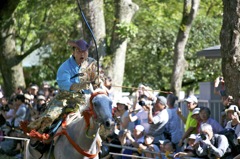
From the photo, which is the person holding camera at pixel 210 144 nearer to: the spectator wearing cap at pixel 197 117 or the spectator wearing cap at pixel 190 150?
the spectator wearing cap at pixel 190 150

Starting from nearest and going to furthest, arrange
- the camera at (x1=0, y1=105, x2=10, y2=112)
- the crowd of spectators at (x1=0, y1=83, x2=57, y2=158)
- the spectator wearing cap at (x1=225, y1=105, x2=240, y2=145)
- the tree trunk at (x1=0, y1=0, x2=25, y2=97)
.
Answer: the spectator wearing cap at (x1=225, y1=105, x2=240, y2=145)
the crowd of spectators at (x1=0, y1=83, x2=57, y2=158)
the camera at (x1=0, y1=105, x2=10, y2=112)
the tree trunk at (x1=0, y1=0, x2=25, y2=97)

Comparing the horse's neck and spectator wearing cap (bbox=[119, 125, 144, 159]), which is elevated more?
the horse's neck

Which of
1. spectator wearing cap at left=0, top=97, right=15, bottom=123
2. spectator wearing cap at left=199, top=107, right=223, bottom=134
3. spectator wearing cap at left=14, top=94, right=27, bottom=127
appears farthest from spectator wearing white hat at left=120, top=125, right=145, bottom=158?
spectator wearing cap at left=0, top=97, right=15, bottom=123

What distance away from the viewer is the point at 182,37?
27.4m

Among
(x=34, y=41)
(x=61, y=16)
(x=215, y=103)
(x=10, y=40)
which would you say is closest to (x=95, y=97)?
(x=215, y=103)

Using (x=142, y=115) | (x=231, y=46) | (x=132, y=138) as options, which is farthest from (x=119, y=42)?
(x=231, y=46)

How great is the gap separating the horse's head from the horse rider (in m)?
0.55

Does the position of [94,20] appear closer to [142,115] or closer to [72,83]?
[142,115]

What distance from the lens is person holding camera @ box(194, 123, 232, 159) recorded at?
41.2 ft

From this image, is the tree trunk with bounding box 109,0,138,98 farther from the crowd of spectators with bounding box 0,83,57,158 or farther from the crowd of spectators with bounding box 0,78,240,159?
the crowd of spectators with bounding box 0,78,240,159

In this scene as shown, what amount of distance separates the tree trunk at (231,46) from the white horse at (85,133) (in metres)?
3.77

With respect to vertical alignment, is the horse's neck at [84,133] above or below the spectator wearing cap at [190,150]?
above

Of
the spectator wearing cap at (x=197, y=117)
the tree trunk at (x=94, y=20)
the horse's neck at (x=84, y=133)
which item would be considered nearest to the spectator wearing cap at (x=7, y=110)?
the tree trunk at (x=94, y=20)

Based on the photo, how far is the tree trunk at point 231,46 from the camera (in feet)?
45.3
